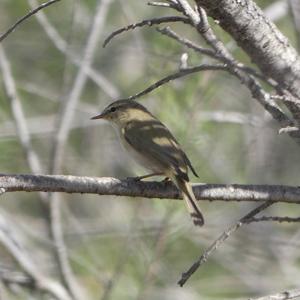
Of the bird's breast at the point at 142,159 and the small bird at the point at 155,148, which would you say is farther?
the bird's breast at the point at 142,159

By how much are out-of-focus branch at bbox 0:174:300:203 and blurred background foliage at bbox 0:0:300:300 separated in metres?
1.89

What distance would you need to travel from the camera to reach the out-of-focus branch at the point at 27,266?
5035mm

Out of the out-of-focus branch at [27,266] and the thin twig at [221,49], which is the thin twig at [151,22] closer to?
the thin twig at [221,49]

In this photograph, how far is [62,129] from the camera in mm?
5117

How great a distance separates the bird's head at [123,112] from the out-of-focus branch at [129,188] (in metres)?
1.95

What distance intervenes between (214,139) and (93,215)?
2701 mm

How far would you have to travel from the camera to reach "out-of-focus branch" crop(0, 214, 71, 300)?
504cm

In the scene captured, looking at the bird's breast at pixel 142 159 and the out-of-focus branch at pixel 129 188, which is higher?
the bird's breast at pixel 142 159

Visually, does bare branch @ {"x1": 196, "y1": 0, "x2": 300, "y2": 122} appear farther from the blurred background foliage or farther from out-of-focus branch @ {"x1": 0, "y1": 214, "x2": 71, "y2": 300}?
out-of-focus branch @ {"x1": 0, "y1": 214, "x2": 71, "y2": 300}

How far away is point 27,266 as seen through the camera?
512cm

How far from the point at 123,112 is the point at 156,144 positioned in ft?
2.88

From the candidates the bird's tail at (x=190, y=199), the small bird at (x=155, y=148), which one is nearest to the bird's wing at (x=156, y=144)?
the small bird at (x=155, y=148)

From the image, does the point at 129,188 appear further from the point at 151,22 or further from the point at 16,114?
the point at 16,114

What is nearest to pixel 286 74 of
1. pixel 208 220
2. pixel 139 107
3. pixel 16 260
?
pixel 139 107
